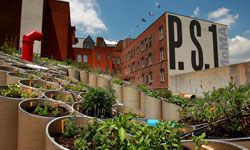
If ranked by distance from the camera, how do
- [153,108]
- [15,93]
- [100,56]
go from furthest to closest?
[100,56] → [153,108] → [15,93]

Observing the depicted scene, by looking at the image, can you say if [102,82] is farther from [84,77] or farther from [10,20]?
[10,20]

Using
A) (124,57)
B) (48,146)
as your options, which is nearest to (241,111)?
(48,146)

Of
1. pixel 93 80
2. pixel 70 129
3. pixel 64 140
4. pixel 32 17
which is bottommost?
pixel 64 140

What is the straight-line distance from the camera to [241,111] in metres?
4.56

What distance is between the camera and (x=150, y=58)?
3297 centimetres

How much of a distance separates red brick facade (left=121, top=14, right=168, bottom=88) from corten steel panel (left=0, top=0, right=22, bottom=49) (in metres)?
15.7

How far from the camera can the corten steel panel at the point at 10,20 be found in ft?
69.8

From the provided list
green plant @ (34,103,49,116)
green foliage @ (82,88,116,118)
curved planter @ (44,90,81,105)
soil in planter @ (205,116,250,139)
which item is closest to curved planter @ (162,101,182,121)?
curved planter @ (44,90,81,105)

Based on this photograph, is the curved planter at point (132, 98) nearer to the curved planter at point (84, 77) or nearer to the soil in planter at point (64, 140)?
the curved planter at point (84, 77)

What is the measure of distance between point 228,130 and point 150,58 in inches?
1140

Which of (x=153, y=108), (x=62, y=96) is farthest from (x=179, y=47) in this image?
(x=62, y=96)

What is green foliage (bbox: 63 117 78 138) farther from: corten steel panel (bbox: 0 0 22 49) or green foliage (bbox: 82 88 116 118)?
corten steel panel (bbox: 0 0 22 49)

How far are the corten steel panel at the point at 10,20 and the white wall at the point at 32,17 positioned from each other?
1.40 ft

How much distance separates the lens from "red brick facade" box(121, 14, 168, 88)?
2836 centimetres
